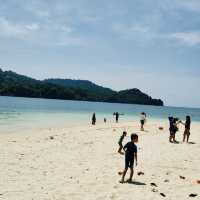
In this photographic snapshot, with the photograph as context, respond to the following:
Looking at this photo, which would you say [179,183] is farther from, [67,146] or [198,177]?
[67,146]

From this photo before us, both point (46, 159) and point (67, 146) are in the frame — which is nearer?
point (46, 159)

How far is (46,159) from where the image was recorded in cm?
1841

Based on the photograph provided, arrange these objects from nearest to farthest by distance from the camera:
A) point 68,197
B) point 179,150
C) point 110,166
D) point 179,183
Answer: point 68,197
point 179,183
point 110,166
point 179,150

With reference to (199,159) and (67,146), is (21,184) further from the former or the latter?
(67,146)

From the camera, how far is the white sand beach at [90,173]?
11969 millimetres

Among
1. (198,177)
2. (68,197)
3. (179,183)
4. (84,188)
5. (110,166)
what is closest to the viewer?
(68,197)

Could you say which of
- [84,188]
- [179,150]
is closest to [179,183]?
[84,188]

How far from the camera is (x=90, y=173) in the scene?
1519cm

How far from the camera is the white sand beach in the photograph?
1197 cm

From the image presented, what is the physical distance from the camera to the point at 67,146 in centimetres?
2422

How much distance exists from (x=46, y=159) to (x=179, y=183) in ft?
22.7

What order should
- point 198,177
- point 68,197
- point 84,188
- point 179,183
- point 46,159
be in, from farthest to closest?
1. point 46,159
2. point 198,177
3. point 179,183
4. point 84,188
5. point 68,197

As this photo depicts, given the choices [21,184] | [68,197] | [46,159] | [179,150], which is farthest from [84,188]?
[179,150]

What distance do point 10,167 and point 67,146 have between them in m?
8.44
